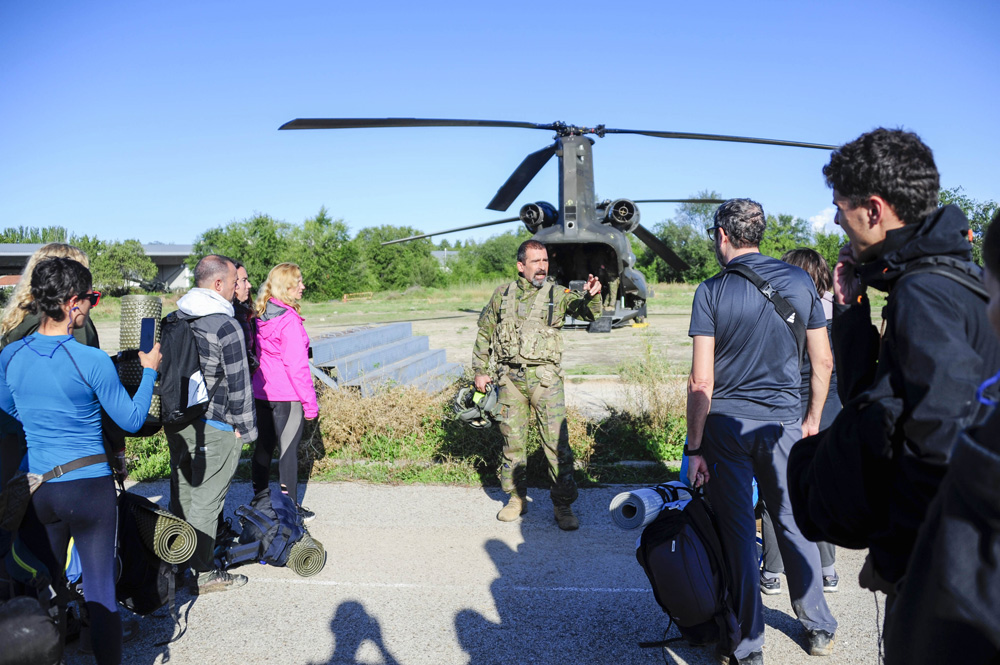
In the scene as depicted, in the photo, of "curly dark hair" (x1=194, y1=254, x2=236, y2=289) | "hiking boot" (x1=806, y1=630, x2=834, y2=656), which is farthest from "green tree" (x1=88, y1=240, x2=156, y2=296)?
"hiking boot" (x1=806, y1=630, x2=834, y2=656)

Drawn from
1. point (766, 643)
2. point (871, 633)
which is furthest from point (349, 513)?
point (871, 633)

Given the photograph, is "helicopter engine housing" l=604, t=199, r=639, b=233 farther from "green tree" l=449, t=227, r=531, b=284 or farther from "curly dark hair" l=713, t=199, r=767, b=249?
"green tree" l=449, t=227, r=531, b=284

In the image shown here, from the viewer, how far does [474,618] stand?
12.1 feet

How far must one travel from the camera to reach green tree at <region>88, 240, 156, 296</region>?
147 feet

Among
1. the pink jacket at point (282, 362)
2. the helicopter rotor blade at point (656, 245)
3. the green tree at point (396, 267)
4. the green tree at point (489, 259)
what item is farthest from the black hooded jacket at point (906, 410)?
the green tree at point (489, 259)

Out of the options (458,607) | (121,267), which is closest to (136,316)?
(458,607)

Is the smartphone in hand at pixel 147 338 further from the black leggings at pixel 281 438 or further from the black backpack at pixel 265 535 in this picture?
the black leggings at pixel 281 438

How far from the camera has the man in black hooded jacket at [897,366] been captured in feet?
4.77

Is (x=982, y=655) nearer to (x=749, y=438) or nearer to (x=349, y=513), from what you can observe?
(x=749, y=438)

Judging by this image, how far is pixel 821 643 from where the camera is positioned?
10.6 ft

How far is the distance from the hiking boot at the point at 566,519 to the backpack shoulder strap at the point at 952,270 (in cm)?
369

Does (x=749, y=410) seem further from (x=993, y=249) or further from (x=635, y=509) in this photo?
(x=993, y=249)

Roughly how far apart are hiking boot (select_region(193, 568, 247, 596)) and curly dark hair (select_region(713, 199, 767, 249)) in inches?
144

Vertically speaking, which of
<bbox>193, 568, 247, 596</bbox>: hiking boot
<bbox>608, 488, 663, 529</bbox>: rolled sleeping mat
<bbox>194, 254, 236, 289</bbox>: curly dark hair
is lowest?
<bbox>193, 568, 247, 596</bbox>: hiking boot
